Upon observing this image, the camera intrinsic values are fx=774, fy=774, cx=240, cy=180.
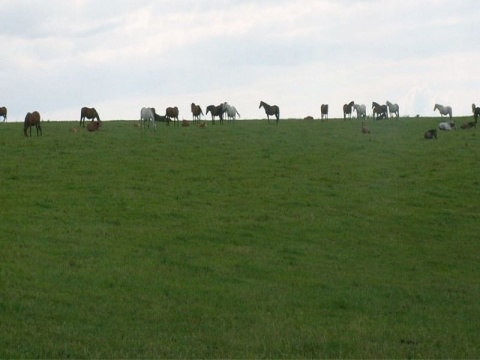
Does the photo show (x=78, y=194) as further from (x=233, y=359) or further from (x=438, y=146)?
(x=438, y=146)

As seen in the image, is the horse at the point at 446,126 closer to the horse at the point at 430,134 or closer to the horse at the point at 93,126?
the horse at the point at 430,134

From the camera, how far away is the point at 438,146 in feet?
131

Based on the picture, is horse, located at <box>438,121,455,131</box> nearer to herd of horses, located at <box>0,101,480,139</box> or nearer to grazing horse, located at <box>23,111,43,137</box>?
herd of horses, located at <box>0,101,480,139</box>

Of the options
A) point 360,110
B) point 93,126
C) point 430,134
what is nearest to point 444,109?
point 360,110

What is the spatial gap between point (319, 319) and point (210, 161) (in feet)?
67.1

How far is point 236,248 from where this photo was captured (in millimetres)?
20500

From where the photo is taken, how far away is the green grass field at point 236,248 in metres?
12.5

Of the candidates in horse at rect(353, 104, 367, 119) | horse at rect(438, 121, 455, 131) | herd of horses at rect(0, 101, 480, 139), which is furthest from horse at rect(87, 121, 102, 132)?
horse at rect(353, 104, 367, 119)

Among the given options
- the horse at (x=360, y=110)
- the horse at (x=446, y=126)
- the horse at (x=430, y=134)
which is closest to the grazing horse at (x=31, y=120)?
the horse at (x=430, y=134)

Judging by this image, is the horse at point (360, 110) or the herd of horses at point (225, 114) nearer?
the herd of horses at point (225, 114)

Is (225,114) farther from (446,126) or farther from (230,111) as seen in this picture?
(446,126)

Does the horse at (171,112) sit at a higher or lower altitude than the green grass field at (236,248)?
higher

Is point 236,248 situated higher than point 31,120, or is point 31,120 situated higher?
point 31,120

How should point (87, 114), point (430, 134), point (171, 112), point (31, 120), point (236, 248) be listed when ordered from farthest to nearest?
point (171, 112)
point (87, 114)
point (430, 134)
point (31, 120)
point (236, 248)
